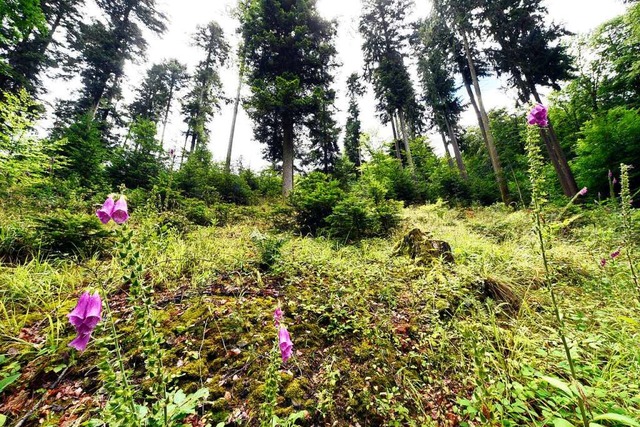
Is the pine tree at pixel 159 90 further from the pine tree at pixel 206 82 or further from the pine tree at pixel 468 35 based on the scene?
the pine tree at pixel 468 35

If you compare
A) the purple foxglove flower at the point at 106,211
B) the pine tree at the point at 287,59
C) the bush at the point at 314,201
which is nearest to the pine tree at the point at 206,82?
the pine tree at the point at 287,59

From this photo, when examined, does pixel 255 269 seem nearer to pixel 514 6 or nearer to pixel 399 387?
pixel 399 387

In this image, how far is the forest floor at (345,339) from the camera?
158cm

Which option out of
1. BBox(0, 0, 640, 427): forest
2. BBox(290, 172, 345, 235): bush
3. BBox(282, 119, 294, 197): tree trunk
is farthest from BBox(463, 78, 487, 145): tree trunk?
BBox(290, 172, 345, 235): bush

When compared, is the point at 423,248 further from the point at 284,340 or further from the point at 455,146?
the point at 455,146

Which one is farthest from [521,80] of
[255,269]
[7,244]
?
[7,244]

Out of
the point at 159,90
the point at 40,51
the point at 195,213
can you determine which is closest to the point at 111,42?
the point at 40,51

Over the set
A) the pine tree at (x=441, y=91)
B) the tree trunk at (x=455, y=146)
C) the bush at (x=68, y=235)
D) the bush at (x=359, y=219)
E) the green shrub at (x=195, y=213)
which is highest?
the pine tree at (x=441, y=91)

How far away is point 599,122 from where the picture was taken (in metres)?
9.03

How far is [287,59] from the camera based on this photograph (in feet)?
32.8

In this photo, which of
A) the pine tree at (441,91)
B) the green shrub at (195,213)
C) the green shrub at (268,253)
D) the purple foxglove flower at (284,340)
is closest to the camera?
the purple foxglove flower at (284,340)

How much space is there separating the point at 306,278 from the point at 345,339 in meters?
1.06

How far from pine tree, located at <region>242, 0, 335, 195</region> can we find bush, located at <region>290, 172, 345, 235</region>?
2.91 m

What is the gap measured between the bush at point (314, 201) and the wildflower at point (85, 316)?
16.8ft
